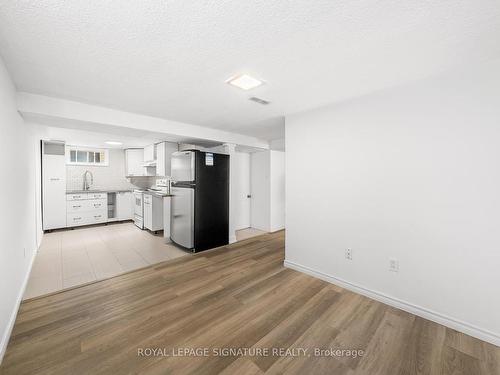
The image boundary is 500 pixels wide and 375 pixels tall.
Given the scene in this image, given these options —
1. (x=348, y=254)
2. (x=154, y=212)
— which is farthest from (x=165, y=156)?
(x=348, y=254)

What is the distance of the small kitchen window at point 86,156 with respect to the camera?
590cm

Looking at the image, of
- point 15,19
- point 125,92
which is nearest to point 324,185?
point 125,92

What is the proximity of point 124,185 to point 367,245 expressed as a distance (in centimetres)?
698

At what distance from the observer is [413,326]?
6.24 ft

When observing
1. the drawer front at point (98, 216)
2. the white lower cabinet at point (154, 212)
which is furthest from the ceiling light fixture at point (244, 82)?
the drawer front at point (98, 216)

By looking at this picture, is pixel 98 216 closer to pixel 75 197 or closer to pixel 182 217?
pixel 75 197

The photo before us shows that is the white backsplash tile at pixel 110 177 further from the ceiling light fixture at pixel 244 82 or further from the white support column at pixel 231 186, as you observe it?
the ceiling light fixture at pixel 244 82

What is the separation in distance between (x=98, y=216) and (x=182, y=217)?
3401 mm

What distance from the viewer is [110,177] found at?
6.54 metres

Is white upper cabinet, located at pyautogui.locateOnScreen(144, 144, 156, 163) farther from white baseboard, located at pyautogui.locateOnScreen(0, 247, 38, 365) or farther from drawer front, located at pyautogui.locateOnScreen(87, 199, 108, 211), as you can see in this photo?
white baseboard, located at pyautogui.locateOnScreen(0, 247, 38, 365)

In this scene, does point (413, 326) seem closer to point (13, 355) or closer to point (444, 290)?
point (444, 290)

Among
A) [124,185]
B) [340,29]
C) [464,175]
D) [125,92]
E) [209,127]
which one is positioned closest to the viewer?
[340,29]

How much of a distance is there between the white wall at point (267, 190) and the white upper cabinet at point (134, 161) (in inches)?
134

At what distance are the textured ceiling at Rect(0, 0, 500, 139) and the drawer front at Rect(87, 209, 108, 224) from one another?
4.36m
